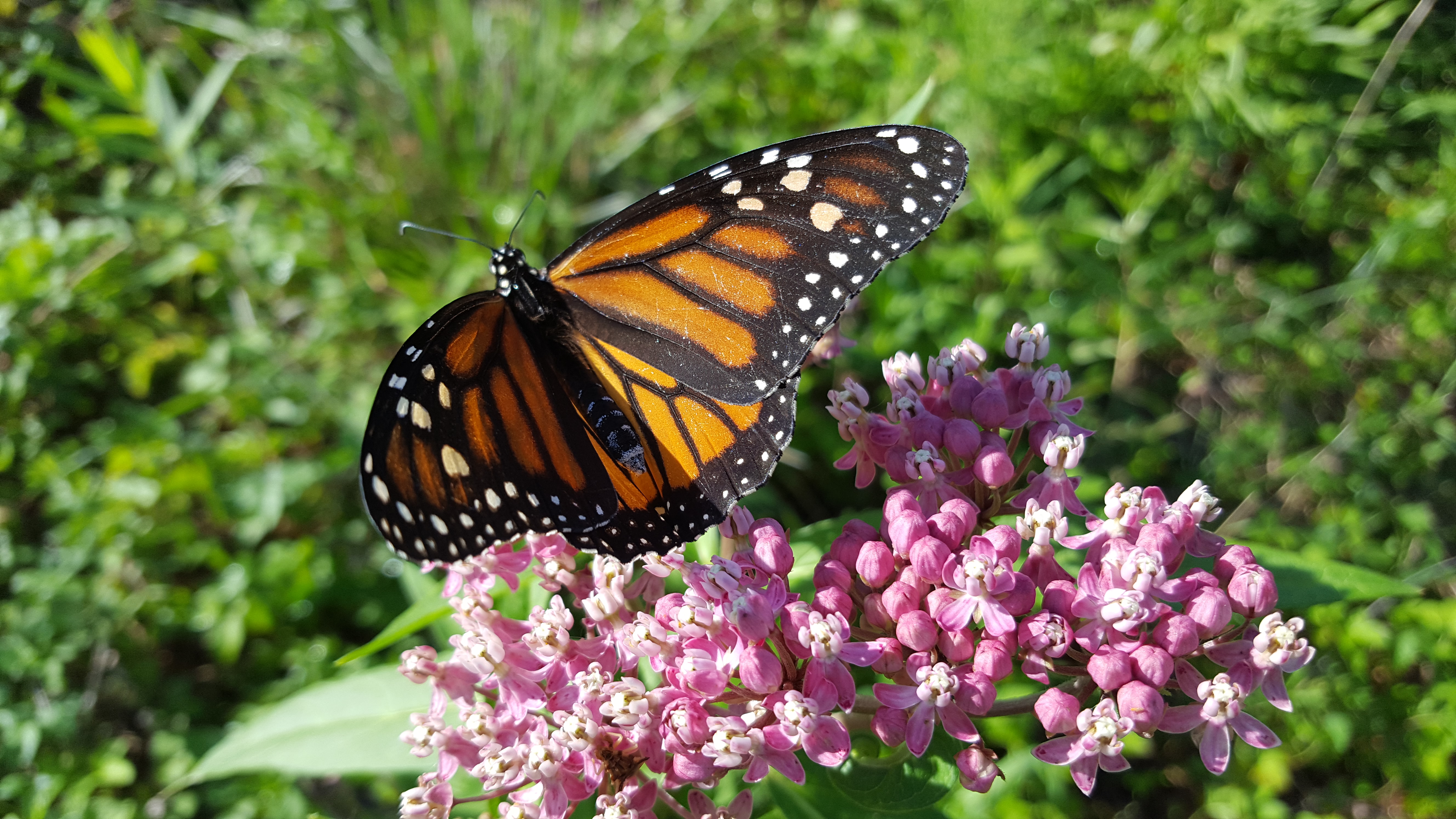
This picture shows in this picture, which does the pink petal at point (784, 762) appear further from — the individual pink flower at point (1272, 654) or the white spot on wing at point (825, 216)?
the white spot on wing at point (825, 216)

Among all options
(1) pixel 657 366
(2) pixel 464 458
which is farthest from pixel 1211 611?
(2) pixel 464 458

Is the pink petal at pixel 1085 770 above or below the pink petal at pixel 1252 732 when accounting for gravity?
above

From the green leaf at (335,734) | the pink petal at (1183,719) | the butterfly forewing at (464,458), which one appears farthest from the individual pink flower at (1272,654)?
the green leaf at (335,734)

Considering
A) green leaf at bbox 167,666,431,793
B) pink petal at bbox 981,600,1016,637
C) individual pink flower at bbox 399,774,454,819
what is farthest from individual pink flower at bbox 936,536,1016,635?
green leaf at bbox 167,666,431,793

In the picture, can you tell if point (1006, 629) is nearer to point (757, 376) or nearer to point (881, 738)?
point (881, 738)

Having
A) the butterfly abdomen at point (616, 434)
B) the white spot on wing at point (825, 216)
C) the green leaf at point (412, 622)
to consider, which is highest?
the white spot on wing at point (825, 216)

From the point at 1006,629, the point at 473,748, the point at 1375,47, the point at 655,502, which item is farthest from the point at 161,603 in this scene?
the point at 1375,47

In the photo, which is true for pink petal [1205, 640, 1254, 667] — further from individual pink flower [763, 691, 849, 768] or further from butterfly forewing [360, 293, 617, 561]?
butterfly forewing [360, 293, 617, 561]
